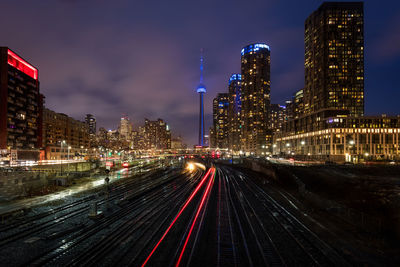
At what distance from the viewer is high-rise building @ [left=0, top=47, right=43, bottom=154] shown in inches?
3504

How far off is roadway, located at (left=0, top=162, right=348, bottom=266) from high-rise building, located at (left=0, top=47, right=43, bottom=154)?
275 feet

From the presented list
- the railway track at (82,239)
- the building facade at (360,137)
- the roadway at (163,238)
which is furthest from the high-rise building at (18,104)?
the building facade at (360,137)

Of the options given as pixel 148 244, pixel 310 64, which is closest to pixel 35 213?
pixel 148 244

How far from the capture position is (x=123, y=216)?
2130cm

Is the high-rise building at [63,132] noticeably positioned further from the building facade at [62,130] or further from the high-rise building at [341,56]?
the high-rise building at [341,56]

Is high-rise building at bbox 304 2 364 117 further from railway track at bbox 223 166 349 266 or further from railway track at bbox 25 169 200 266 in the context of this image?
railway track at bbox 25 169 200 266

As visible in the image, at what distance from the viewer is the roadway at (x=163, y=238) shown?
513 inches

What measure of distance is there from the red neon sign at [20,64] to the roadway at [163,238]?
320 feet

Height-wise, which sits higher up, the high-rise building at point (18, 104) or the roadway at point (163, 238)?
the high-rise building at point (18, 104)

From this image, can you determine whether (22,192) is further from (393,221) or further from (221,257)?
(393,221)

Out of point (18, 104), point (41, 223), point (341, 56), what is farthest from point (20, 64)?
point (341, 56)

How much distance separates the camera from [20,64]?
99.1 m

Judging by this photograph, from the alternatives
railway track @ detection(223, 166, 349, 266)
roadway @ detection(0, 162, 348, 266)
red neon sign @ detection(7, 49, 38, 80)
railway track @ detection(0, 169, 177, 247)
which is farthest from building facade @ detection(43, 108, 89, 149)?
railway track @ detection(223, 166, 349, 266)

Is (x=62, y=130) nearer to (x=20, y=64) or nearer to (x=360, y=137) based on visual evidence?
(x=20, y=64)
